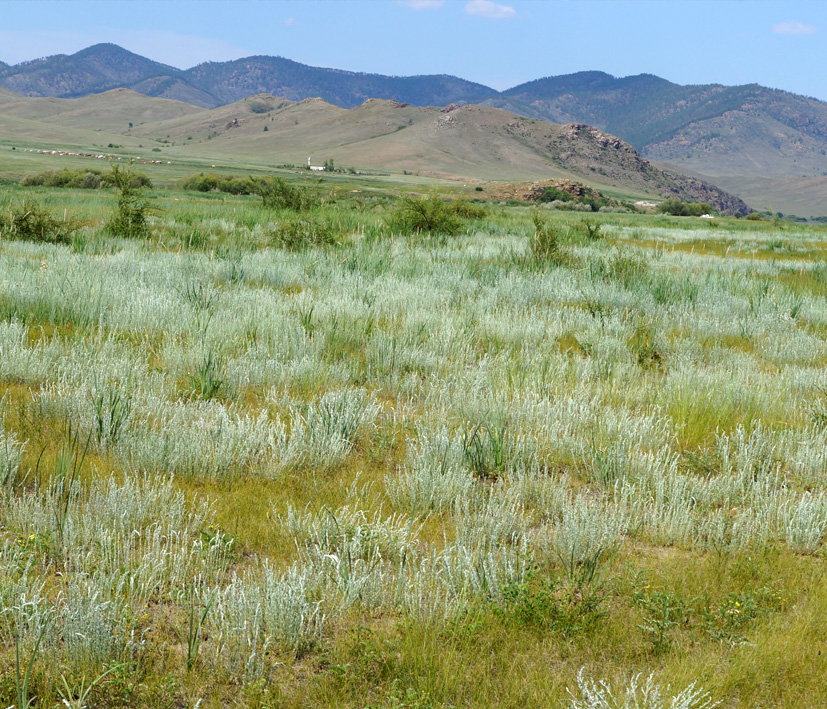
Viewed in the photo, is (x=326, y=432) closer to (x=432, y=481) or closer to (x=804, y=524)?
(x=432, y=481)

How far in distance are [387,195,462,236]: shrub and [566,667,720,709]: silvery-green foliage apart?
1551cm

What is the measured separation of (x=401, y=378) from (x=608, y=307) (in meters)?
4.30

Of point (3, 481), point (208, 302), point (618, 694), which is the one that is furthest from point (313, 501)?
point (208, 302)

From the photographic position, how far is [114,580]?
246 cm

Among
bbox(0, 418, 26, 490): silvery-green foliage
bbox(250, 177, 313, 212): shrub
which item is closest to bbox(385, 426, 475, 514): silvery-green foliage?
bbox(0, 418, 26, 490): silvery-green foliage

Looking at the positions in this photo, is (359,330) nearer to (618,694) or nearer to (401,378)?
(401,378)

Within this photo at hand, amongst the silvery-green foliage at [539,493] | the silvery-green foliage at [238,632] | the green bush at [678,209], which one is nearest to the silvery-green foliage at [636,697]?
the silvery-green foliage at [238,632]

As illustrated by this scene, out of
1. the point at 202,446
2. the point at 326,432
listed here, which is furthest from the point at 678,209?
the point at 202,446

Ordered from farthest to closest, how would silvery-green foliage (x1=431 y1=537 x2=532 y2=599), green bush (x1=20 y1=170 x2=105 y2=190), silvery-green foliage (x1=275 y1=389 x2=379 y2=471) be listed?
green bush (x1=20 y1=170 x2=105 y2=190) → silvery-green foliage (x1=275 y1=389 x2=379 y2=471) → silvery-green foliage (x1=431 y1=537 x2=532 y2=599)

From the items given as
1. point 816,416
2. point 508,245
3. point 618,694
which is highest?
point 508,245

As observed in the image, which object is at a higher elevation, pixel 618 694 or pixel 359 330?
pixel 359 330

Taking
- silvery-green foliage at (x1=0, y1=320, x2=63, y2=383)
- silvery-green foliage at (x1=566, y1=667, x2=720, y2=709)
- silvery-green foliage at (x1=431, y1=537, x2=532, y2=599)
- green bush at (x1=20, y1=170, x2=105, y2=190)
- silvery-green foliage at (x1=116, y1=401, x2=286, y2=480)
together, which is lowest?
silvery-green foliage at (x1=566, y1=667, x2=720, y2=709)

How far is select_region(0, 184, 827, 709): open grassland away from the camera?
220 cm

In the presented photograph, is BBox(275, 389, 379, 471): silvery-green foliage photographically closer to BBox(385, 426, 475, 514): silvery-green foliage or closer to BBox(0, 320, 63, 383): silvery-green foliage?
BBox(385, 426, 475, 514): silvery-green foliage
